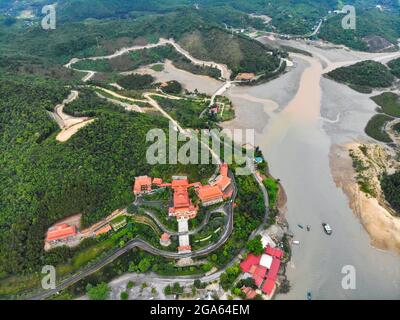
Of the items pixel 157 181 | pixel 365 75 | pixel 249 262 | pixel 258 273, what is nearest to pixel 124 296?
pixel 249 262

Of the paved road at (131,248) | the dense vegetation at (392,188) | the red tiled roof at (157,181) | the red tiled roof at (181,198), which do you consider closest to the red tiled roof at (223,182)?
the red tiled roof at (181,198)

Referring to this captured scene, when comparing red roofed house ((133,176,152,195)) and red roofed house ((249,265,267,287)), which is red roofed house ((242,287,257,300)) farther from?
red roofed house ((133,176,152,195))

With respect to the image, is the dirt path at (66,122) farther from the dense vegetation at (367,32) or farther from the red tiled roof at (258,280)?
the dense vegetation at (367,32)

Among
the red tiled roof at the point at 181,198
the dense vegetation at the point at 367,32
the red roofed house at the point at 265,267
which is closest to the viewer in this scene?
the red roofed house at the point at 265,267

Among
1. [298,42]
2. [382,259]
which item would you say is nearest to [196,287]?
[382,259]

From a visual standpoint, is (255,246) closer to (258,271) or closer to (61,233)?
(258,271)
